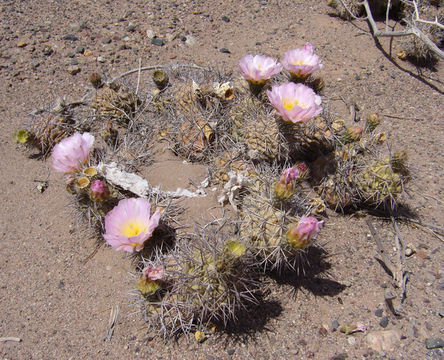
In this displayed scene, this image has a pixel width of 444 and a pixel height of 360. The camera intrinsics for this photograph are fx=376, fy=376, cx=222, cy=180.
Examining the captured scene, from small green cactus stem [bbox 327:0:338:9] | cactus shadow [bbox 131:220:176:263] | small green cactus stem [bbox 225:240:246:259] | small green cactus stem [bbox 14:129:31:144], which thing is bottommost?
cactus shadow [bbox 131:220:176:263]

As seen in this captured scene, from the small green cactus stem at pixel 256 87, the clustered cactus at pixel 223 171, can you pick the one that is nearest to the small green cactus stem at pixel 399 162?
the clustered cactus at pixel 223 171

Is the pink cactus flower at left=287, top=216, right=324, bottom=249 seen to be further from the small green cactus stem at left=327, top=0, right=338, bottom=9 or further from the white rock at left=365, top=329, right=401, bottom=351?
the small green cactus stem at left=327, top=0, right=338, bottom=9

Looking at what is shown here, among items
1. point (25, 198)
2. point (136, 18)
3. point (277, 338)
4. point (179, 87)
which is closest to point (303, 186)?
point (277, 338)

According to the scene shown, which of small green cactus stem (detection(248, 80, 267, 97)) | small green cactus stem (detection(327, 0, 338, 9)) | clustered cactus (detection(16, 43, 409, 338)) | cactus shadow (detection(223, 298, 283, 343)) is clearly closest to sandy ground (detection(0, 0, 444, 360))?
cactus shadow (detection(223, 298, 283, 343))

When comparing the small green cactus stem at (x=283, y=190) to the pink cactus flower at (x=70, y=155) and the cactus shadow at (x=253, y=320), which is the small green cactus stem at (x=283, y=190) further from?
the pink cactus flower at (x=70, y=155)

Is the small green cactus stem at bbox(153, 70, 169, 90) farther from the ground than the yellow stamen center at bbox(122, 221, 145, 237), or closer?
farther from the ground

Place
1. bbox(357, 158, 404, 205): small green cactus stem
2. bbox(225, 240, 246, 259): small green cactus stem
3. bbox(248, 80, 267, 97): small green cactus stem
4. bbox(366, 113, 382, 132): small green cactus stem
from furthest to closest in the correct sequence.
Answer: bbox(366, 113, 382, 132): small green cactus stem
bbox(248, 80, 267, 97): small green cactus stem
bbox(357, 158, 404, 205): small green cactus stem
bbox(225, 240, 246, 259): small green cactus stem

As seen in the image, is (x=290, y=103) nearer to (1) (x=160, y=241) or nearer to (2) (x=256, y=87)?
(2) (x=256, y=87)
